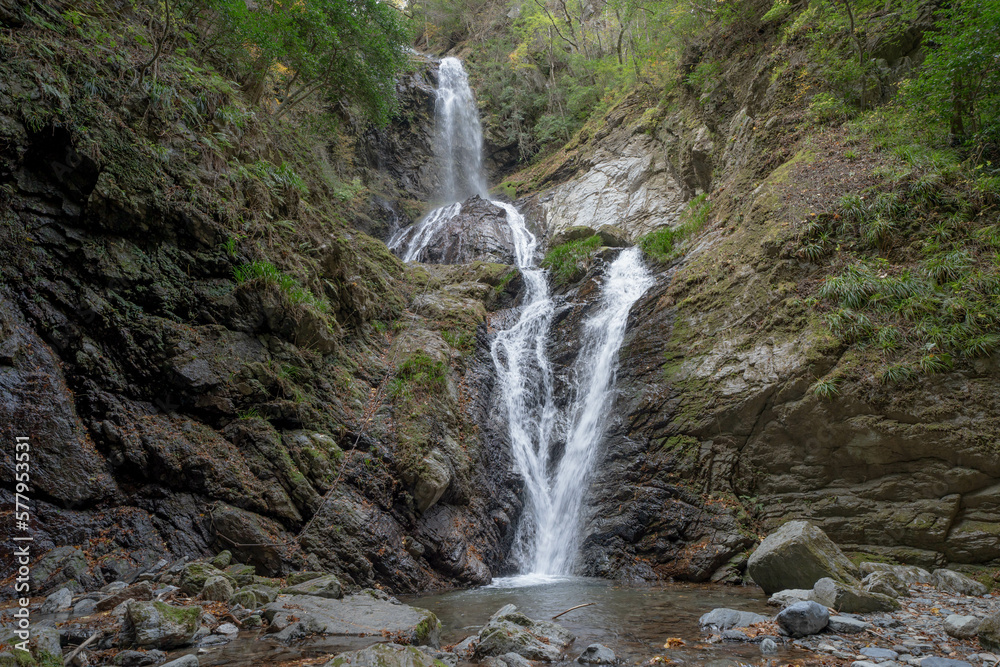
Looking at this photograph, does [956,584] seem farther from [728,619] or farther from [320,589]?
[320,589]

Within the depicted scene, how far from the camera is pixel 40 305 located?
5.25 metres

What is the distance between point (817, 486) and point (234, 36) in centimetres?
1282

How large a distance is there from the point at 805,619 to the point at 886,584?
6.36 feet

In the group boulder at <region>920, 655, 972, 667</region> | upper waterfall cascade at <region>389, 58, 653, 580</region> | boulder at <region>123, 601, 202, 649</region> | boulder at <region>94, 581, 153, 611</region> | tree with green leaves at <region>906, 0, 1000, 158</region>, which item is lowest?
boulder at <region>920, 655, 972, 667</region>

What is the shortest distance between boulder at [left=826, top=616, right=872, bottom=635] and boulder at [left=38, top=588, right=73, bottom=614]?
21.0 feet

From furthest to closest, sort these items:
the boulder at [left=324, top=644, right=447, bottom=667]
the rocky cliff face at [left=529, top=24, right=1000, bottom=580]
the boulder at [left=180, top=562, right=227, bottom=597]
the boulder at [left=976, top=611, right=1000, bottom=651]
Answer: the rocky cliff face at [left=529, top=24, right=1000, bottom=580] < the boulder at [left=180, top=562, right=227, bottom=597] < the boulder at [left=976, top=611, right=1000, bottom=651] < the boulder at [left=324, top=644, right=447, bottom=667]

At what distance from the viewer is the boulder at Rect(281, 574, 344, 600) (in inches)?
199

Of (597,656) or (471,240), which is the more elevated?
(471,240)

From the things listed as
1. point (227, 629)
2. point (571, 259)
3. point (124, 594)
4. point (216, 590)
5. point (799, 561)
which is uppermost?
point (571, 259)

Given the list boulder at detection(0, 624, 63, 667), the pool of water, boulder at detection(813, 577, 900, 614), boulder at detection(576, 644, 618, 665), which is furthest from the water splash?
boulder at detection(0, 624, 63, 667)

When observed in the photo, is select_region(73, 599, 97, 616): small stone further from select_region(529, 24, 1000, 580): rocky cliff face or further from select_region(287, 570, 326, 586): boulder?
select_region(529, 24, 1000, 580): rocky cliff face

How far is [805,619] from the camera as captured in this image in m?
3.89

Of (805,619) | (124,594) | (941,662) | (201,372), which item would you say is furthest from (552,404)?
(124,594)

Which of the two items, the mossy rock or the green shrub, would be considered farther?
the green shrub
